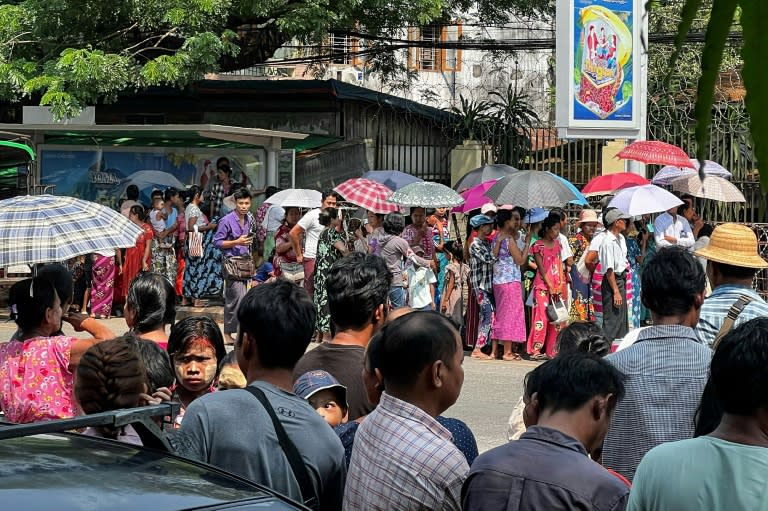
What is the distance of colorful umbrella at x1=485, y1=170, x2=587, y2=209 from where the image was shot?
11.1m

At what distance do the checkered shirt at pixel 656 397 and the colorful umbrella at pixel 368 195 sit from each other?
8.67m

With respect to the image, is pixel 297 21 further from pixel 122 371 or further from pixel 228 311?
pixel 122 371

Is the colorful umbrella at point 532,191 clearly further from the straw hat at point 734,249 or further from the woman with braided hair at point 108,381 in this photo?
the woman with braided hair at point 108,381

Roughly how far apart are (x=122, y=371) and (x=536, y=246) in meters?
8.35

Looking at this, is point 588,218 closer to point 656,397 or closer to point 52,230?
point 52,230

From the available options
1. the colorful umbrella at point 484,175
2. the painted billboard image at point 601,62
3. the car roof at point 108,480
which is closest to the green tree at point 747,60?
the car roof at point 108,480

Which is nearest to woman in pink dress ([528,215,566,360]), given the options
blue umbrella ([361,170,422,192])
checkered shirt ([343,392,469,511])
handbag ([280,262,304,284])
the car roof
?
handbag ([280,262,304,284])

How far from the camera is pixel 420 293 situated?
1155 cm

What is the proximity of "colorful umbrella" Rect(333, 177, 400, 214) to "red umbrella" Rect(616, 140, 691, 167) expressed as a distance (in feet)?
9.72

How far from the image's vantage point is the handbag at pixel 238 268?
11.6 m

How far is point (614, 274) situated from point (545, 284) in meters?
0.74

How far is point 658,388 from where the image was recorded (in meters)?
3.53

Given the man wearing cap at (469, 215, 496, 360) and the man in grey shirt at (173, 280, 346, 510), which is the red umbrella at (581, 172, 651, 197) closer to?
the man wearing cap at (469, 215, 496, 360)

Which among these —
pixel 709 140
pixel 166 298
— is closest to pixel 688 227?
pixel 166 298
